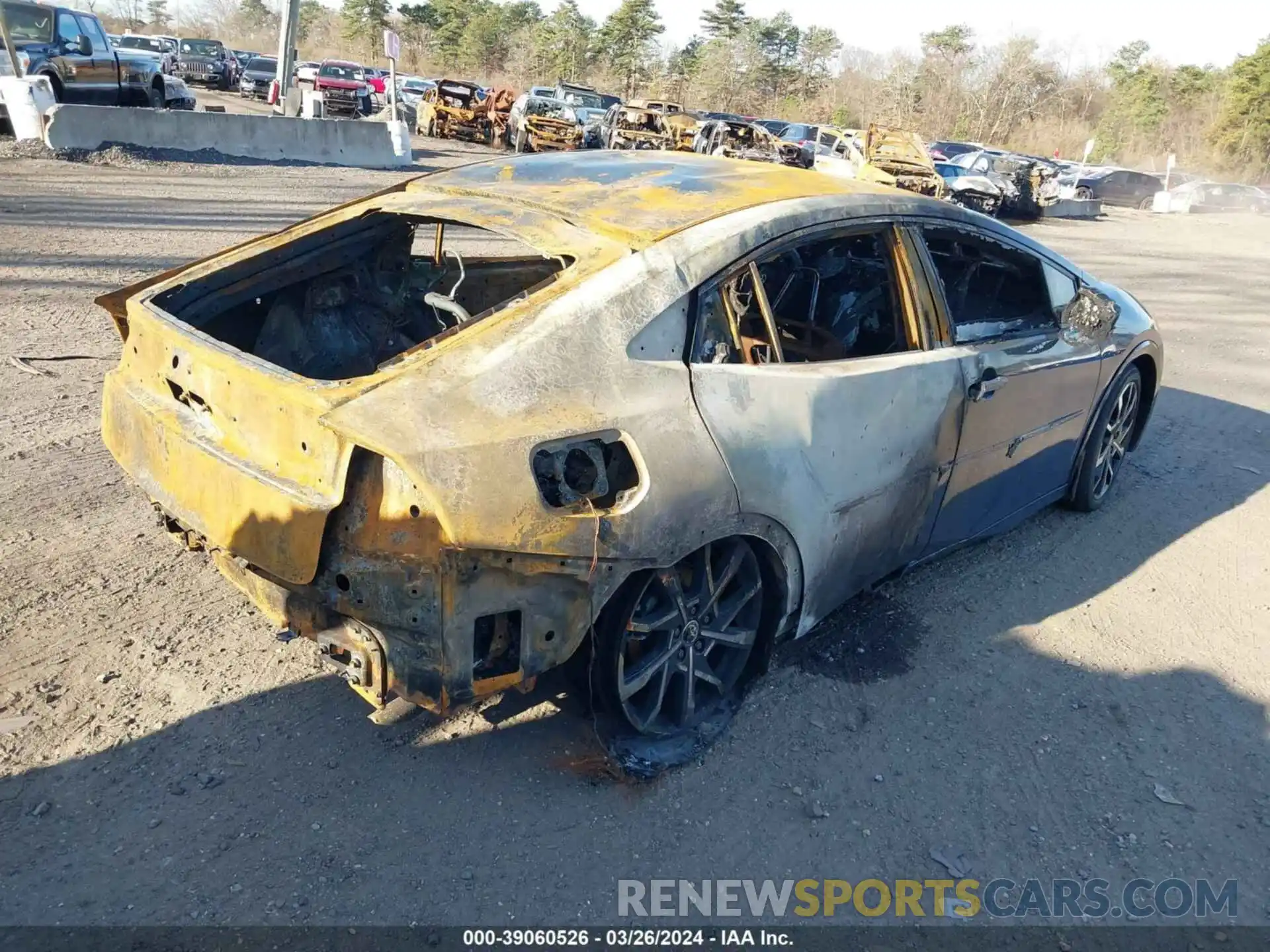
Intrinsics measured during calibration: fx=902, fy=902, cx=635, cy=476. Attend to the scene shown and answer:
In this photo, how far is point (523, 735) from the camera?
2.90 m

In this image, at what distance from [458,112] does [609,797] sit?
26509 mm

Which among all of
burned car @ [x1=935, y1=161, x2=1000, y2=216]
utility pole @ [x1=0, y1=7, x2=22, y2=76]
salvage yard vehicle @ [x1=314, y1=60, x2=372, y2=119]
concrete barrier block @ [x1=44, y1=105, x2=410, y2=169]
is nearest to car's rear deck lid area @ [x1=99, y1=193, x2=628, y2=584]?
concrete barrier block @ [x1=44, y1=105, x2=410, y2=169]

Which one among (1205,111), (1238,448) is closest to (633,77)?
(1205,111)

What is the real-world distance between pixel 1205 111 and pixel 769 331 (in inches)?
2336

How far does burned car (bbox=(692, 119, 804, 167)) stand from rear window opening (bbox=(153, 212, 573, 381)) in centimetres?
1772

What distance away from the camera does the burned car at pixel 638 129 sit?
72.6 ft

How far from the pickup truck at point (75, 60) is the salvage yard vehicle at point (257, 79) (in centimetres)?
1894

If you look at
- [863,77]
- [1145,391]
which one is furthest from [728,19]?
[1145,391]

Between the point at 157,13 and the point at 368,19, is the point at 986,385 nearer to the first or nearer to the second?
the point at 368,19

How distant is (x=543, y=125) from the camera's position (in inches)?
929

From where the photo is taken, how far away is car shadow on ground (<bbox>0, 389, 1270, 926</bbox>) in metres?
2.31

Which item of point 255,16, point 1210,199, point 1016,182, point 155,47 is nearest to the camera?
point 1016,182

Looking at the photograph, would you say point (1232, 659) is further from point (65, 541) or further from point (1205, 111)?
point (1205, 111)

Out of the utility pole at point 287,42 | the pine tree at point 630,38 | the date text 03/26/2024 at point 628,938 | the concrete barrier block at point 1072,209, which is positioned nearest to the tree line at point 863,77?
the pine tree at point 630,38
